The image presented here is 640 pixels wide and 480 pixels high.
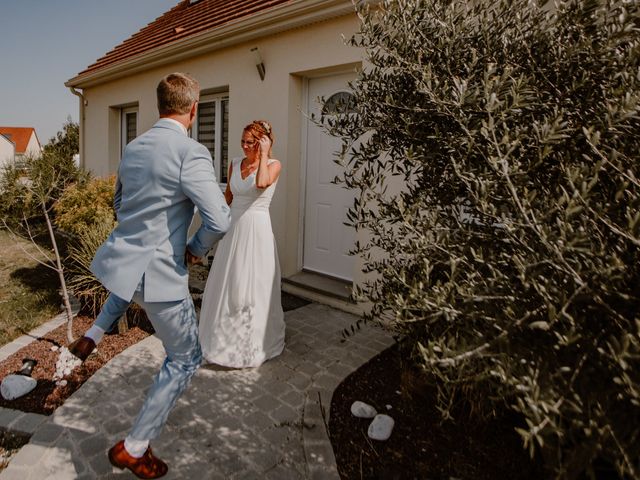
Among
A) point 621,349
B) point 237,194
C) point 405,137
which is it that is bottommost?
point 621,349

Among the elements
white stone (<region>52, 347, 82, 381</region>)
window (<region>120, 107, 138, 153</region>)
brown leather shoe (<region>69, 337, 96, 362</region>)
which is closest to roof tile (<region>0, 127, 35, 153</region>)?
window (<region>120, 107, 138, 153</region>)

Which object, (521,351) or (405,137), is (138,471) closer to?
(521,351)

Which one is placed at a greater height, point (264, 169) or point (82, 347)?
point (264, 169)

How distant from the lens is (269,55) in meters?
6.32

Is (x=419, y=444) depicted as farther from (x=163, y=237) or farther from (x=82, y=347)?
A: (x=82, y=347)

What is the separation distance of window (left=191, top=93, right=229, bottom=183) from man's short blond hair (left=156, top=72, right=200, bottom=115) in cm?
529

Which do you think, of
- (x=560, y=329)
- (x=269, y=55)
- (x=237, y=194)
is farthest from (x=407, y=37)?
(x=269, y=55)

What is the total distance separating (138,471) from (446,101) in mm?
2644

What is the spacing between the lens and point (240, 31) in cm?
645

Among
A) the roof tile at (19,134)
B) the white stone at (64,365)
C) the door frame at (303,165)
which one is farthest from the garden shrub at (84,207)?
the roof tile at (19,134)

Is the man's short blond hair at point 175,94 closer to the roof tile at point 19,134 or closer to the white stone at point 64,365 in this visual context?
the white stone at point 64,365

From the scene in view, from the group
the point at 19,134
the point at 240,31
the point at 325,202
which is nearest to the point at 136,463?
the point at 325,202

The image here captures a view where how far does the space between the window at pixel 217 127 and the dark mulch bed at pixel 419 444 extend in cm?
550

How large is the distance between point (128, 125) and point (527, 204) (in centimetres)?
1123
